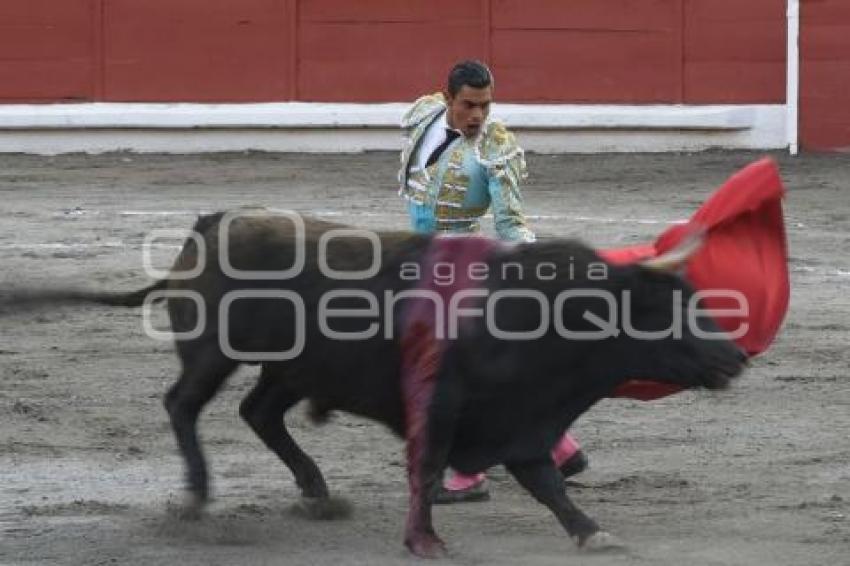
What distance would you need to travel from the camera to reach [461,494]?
4770mm

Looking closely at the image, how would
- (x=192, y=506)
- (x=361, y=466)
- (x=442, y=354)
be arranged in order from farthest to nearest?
(x=361, y=466), (x=192, y=506), (x=442, y=354)

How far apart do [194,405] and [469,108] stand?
89 centimetres

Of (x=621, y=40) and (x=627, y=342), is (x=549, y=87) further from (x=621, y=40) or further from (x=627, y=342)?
(x=627, y=342)

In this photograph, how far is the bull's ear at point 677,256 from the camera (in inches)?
164

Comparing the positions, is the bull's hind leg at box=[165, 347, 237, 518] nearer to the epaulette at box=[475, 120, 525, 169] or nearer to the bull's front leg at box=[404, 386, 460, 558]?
the bull's front leg at box=[404, 386, 460, 558]

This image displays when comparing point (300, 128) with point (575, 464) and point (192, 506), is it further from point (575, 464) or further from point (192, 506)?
point (192, 506)

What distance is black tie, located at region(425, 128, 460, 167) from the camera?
191 inches

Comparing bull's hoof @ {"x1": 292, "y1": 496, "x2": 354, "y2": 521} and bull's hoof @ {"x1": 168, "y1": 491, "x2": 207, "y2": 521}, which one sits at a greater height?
bull's hoof @ {"x1": 168, "y1": 491, "x2": 207, "y2": 521}

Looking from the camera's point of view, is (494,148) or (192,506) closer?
(192,506)

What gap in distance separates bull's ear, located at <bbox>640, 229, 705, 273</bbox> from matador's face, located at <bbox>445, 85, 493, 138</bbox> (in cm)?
58

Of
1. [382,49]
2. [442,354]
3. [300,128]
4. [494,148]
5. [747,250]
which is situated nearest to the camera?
[442,354]

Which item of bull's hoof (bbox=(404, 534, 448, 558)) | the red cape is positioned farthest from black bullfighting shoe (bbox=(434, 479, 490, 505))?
bull's hoof (bbox=(404, 534, 448, 558))

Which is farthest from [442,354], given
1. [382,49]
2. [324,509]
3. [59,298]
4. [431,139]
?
[382,49]

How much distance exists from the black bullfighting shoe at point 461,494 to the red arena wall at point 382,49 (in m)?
8.24
